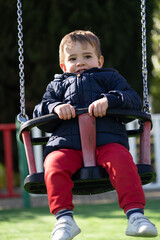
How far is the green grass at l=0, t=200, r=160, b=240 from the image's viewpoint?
377 centimetres

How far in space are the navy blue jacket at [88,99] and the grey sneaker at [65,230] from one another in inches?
19.8

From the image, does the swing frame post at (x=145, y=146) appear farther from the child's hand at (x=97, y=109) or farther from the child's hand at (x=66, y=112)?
the child's hand at (x=66, y=112)

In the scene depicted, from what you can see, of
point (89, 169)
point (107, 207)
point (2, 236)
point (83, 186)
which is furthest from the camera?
point (107, 207)

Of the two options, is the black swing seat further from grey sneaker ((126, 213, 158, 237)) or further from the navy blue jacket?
grey sneaker ((126, 213, 158, 237))

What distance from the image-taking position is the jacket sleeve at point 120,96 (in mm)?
2865

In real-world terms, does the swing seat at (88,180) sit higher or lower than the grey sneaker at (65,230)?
higher

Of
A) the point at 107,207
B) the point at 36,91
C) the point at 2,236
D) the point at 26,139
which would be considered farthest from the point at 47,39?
the point at 26,139

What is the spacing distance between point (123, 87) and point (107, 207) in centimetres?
286

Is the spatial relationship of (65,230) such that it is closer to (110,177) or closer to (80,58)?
(110,177)

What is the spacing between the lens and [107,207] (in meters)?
5.59

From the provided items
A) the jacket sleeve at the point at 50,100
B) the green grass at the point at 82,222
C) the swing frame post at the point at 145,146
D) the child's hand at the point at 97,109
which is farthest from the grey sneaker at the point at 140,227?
the green grass at the point at 82,222

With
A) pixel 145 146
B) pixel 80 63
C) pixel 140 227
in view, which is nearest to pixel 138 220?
pixel 140 227

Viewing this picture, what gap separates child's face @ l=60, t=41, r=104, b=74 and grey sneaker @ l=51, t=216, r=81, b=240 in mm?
1066

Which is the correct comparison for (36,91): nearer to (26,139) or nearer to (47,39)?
(47,39)
